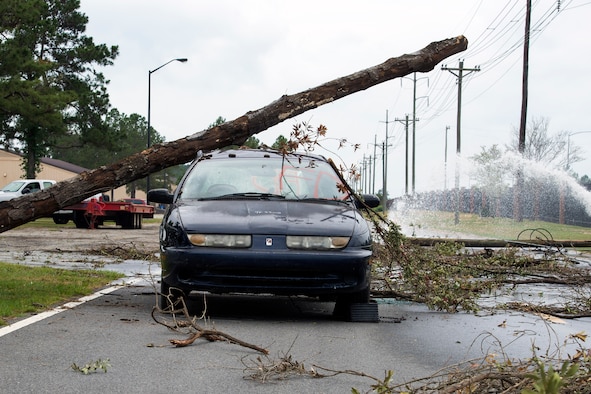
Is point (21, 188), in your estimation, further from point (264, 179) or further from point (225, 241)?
point (225, 241)

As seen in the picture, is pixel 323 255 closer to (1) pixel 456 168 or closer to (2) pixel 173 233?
(2) pixel 173 233

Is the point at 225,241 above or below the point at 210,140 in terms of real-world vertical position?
below

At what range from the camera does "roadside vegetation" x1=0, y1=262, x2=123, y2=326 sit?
7203mm

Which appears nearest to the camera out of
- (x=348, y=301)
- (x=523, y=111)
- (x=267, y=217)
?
(x=267, y=217)

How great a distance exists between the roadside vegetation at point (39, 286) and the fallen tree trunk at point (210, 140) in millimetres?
778

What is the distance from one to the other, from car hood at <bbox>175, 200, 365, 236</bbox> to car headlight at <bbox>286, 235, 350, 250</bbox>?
4cm

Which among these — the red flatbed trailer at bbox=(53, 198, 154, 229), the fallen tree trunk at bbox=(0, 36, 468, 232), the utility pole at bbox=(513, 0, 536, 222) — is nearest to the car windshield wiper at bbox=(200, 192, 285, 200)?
the fallen tree trunk at bbox=(0, 36, 468, 232)

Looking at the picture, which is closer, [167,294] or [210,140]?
[167,294]

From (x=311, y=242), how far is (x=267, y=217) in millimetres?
471

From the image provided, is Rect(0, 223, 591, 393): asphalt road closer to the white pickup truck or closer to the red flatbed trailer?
the red flatbed trailer

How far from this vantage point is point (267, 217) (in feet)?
22.4

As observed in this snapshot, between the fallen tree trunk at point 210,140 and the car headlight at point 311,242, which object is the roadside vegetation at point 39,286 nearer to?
the fallen tree trunk at point 210,140

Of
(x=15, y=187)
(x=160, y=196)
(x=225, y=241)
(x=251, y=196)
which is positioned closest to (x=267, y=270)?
(x=225, y=241)

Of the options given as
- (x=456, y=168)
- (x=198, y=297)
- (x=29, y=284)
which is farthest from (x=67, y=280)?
(x=456, y=168)
